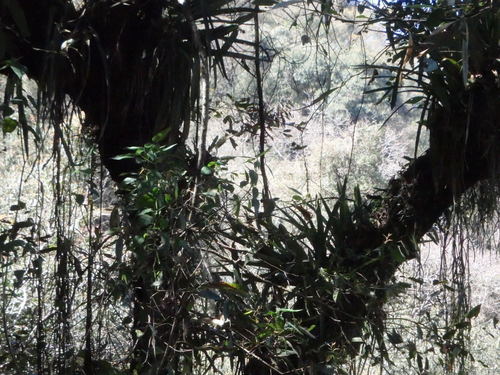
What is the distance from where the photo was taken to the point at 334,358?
211cm

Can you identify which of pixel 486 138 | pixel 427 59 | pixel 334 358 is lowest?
pixel 334 358

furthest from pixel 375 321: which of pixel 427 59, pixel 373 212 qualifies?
pixel 427 59

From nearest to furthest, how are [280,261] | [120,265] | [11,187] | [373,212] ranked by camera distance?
[120,265]
[280,261]
[373,212]
[11,187]

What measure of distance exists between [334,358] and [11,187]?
4.03 m

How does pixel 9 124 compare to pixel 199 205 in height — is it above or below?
above

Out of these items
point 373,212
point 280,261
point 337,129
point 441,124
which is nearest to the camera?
point 280,261

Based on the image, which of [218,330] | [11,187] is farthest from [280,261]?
[11,187]

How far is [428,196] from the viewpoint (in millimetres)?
2484

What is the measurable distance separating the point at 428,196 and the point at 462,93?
1.23ft

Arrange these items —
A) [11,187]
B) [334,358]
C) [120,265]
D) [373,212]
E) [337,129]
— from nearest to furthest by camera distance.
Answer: [120,265]
[334,358]
[373,212]
[11,187]
[337,129]

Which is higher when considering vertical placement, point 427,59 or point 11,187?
point 427,59

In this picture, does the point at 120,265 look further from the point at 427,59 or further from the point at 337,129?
the point at 337,129

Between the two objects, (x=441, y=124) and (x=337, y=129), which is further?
(x=337, y=129)

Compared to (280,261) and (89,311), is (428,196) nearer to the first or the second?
(280,261)
